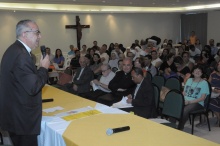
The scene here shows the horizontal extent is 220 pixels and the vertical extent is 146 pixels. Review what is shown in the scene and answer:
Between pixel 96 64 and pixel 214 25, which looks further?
pixel 214 25

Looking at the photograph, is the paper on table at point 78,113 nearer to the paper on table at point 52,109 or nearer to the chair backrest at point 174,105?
the paper on table at point 52,109

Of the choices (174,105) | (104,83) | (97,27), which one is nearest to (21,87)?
(174,105)

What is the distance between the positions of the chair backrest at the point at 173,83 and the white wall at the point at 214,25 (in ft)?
37.0

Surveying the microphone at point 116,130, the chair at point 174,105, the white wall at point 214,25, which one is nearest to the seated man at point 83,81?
the chair at point 174,105

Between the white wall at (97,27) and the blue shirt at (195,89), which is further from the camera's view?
the white wall at (97,27)

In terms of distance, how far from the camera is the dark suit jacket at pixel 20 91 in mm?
2354

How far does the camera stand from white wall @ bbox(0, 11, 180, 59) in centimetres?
1188

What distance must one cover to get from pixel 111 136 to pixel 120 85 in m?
2.94

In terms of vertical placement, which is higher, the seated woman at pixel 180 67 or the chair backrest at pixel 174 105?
the seated woman at pixel 180 67

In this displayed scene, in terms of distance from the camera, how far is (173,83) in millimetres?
5586

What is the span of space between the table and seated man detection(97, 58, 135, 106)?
79.1 inches

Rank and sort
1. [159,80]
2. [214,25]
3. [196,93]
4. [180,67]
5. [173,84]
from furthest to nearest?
[214,25] < [180,67] < [159,80] < [173,84] < [196,93]

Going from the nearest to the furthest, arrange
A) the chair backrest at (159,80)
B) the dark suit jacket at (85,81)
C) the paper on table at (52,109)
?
the paper on table at (52,109) < the chair backrest at (159,80) < the dark suit jacket at (85,81)

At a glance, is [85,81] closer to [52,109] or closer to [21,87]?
[52,109]
